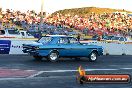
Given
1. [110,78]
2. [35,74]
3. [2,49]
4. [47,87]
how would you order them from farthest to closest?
[2,49]
[35,74]
[47,87]
[110,78]

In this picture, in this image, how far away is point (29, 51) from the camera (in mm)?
23172

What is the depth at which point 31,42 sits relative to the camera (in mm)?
28828

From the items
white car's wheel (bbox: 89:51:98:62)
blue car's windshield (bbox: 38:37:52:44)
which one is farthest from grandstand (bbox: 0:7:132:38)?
blue car's windshield (bbox: 38:37:52:44)

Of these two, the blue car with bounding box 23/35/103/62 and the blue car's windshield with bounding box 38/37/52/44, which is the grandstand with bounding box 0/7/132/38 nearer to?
the blue car with bounding box 23/35/103/62

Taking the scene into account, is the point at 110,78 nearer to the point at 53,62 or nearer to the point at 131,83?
the point at 131,83

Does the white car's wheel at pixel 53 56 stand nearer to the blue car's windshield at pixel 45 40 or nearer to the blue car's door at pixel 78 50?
the blue car's windshield at pixel 45 40

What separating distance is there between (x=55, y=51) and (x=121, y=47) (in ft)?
48.4

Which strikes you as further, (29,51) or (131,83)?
(29,51)

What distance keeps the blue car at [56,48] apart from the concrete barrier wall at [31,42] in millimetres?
5148

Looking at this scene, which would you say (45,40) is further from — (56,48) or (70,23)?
(70,23)

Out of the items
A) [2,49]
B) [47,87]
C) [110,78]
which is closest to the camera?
[110,78]

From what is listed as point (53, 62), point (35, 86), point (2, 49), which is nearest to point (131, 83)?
point (35, 86)

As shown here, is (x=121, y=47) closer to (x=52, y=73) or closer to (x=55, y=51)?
(x=55, y=51)

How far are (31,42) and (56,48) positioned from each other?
5.54 m
